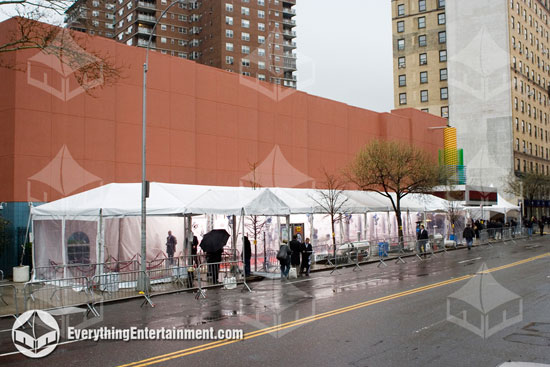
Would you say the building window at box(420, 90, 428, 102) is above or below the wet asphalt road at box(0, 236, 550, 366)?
above

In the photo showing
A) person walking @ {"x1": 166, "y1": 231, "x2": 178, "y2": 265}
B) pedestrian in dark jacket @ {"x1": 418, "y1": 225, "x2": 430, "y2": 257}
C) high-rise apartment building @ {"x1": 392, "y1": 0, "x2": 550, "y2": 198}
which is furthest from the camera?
high-rise apartment building @ {"x1": 392, "y1": 0, "x2": 550, "y2": 198}

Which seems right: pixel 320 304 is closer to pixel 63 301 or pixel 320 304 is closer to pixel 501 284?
pixel 501 284

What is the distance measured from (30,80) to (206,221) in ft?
33.7

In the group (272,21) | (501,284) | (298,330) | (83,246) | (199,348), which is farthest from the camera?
(272,21)

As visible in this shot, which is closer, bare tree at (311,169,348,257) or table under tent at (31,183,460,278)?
table under tent at (31,183,460,278)

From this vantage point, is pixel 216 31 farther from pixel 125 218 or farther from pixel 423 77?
pixel 125 218

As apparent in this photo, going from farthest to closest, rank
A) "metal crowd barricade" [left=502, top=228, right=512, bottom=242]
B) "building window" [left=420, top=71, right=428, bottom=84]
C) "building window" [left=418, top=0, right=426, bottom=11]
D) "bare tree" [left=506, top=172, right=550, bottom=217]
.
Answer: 1. "building window" [left=418, top=0, right=426, bottom=11]
2. "building window" [left=420, top=71, right=428, bottom=84]
3. "bare tree" [left=506, top=172, right=550, bottom=217]
4. "metal crowd barricade" [left=502, top=228, right=512, bottom=242]

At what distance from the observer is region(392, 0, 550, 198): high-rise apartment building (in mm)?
68875

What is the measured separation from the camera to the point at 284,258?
19.8 m

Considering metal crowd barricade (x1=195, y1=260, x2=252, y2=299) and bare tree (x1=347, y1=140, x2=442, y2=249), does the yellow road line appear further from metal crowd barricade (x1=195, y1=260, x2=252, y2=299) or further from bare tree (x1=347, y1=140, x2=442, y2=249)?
bare tree (x1=347, y1=140, x2=442, y2=249)

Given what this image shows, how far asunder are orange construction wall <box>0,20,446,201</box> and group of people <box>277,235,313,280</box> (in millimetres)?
9841

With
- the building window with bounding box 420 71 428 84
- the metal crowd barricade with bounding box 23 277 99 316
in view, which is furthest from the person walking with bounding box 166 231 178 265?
the building window with bounding box 420 71 428 84

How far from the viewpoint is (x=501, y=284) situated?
16.0 metres

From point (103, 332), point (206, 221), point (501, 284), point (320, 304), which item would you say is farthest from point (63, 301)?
point (501, 284)
